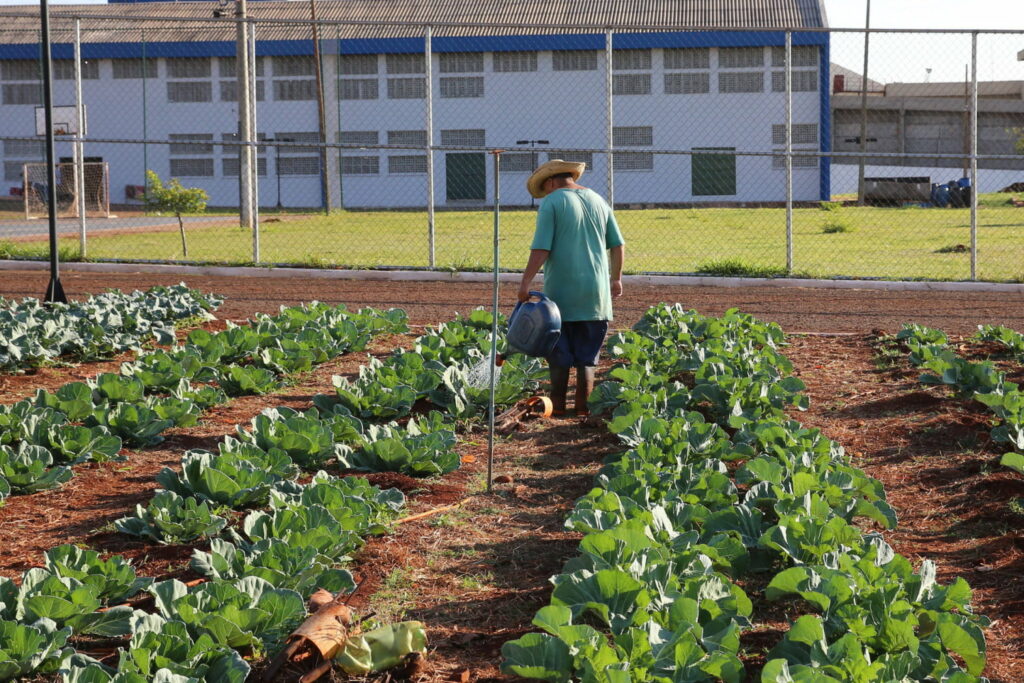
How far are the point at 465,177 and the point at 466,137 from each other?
4.55 meters

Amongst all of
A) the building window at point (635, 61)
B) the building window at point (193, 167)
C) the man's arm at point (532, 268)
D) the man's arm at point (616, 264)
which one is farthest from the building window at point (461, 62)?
the man's arm at point (532, 268)

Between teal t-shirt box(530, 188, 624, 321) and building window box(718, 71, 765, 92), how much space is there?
3337 centimetres

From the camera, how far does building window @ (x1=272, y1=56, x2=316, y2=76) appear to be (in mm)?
44188

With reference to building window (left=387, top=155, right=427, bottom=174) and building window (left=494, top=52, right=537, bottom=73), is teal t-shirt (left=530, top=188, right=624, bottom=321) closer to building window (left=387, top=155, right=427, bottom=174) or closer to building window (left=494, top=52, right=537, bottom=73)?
building window (left=387, top=155, right=427, bottom=174)

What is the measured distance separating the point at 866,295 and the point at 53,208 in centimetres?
877

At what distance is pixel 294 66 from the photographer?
44.6 meters

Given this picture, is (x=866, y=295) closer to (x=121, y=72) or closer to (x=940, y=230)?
(x=940, y=230)

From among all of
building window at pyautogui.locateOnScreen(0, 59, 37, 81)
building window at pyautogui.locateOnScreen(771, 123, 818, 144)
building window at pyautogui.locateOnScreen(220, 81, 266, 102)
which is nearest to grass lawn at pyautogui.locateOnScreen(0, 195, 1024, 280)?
building window at pyautogui.locateOnScreen(771, 123, 818, 144)

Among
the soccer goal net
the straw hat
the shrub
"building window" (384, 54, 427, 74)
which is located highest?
"building window" (384, 54, 427, 74)

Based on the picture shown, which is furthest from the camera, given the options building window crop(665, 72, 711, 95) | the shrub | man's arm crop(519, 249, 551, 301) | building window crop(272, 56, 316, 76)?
building window crop(272, 56, 316, 76)

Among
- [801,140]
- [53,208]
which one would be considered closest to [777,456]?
[53,208]

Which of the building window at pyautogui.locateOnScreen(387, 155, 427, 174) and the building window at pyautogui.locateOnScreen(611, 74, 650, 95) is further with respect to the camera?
the building window at pyautogui.locateOnScreen(387, 155, 427, 174)

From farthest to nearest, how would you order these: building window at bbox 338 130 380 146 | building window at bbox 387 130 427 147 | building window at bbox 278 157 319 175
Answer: building window at bbox 338 130 380 146, building window at bbox 387 130 427 147, building window at bbox 278 157 319 175

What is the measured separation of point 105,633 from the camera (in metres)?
3.60
